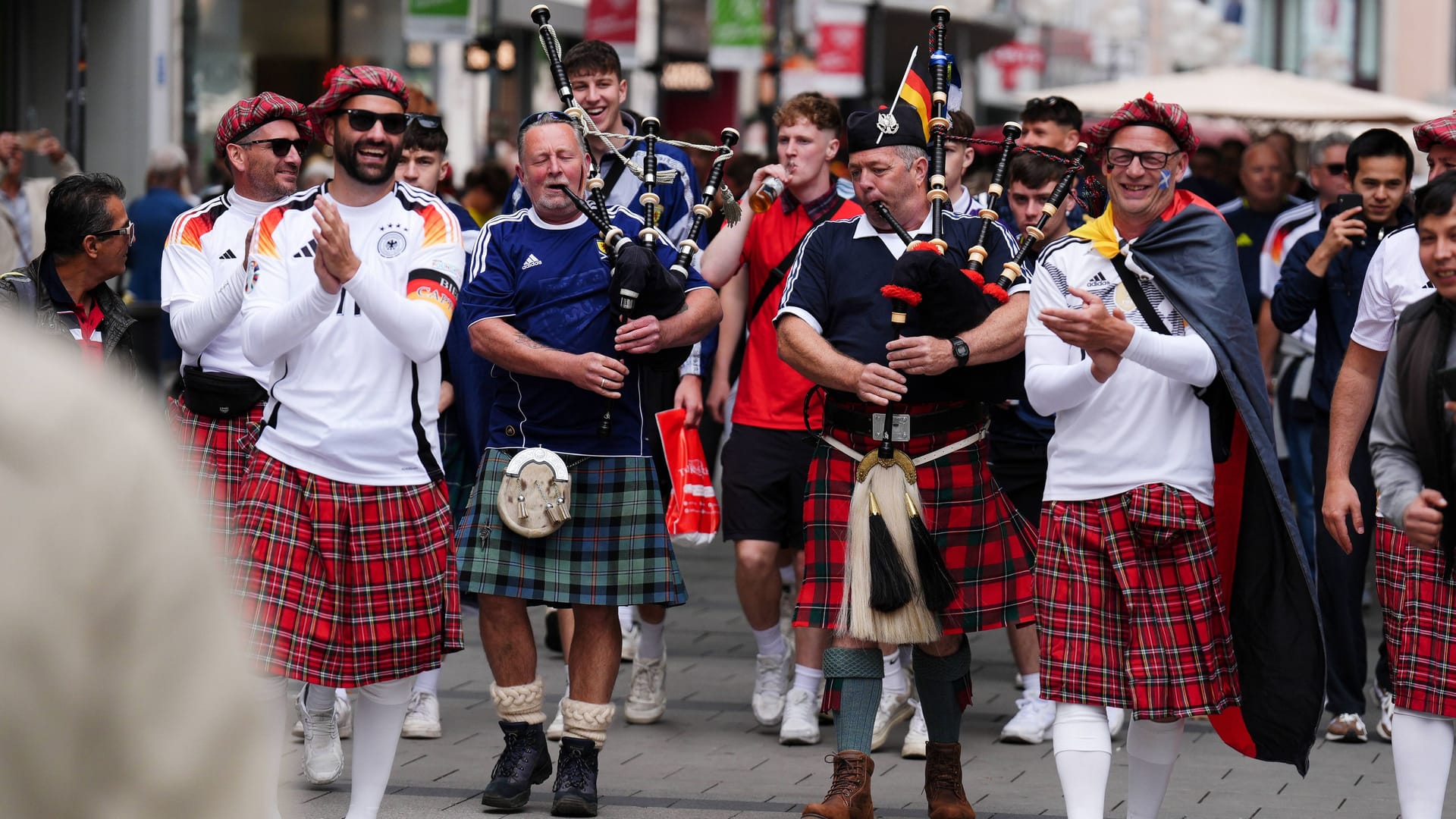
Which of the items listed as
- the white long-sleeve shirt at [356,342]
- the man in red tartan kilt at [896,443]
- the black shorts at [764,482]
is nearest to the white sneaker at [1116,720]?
the black shorts at [764,482]

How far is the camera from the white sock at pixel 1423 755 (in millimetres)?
4730

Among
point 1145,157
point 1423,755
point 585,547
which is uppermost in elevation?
point 1145,157

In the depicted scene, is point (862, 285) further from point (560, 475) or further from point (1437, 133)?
point (1437, 133)

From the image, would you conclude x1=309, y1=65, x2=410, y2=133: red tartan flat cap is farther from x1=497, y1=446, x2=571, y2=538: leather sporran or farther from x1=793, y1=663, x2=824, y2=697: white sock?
x1=793, y1=663, x2=824, y2=697: white sock

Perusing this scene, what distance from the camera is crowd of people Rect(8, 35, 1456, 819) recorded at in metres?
4.83

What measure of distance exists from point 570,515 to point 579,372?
44 cm

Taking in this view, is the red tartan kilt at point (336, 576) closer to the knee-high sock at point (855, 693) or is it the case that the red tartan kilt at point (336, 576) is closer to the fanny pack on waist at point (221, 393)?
the fanny pack on waist at point (221, 393)

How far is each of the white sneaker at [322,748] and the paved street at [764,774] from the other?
0.05m

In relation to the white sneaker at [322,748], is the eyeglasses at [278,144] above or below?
above

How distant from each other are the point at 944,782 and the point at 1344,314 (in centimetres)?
243

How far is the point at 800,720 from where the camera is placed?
21.8 ft

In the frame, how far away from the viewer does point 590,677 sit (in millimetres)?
5723

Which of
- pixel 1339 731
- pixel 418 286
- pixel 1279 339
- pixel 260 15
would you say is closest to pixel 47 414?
pixel 418 286

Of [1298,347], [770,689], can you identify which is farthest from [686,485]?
[1298,347]
